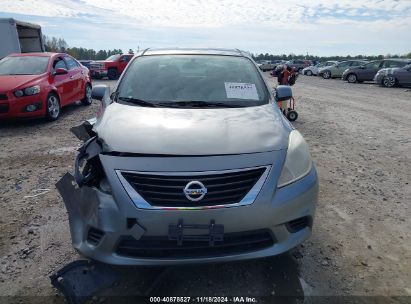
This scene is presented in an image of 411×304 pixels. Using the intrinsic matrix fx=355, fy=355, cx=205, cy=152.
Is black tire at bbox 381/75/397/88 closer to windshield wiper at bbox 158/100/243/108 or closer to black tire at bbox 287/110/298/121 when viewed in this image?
black tire at bbox 287/110/298/121

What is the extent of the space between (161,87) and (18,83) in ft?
17.0

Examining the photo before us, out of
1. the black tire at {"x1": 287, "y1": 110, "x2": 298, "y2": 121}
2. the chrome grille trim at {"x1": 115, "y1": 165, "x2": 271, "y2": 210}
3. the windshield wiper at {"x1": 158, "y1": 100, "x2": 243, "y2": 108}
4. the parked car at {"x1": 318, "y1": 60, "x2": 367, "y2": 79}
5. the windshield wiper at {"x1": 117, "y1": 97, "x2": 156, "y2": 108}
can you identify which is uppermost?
the windshield wiper at {"x1": 158, "y1": 100, "x2": 243, "y2": 108}

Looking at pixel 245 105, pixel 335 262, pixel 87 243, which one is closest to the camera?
pixel 87 243

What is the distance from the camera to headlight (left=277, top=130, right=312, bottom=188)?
7.91 ft

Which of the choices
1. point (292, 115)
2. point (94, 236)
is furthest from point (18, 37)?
point (94, 236)

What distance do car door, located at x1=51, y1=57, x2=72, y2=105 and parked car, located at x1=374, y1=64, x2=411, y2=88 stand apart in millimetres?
17057

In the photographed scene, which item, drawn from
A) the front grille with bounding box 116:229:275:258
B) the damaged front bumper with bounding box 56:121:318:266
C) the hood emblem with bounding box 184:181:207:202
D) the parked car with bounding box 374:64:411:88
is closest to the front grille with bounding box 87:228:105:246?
the damaged front bumper with bounding box 56:121:318:266

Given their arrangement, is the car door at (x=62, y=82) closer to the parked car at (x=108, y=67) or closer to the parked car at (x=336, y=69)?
the parked car at (x=108, y=67)

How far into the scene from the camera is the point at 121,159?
2354 millimetres

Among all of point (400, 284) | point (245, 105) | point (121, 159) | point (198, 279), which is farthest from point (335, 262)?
point (121, 159)

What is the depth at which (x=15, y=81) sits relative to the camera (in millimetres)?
7438

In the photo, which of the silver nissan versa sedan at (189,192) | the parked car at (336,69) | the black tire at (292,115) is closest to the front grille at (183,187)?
the silver nissan versa sedan at (189,192)

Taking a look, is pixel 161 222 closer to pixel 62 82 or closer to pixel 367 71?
pixel 62 82

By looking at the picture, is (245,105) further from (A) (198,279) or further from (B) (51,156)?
(B) (51,156)
